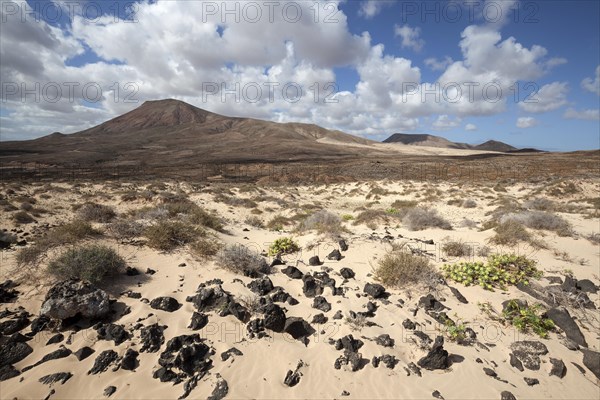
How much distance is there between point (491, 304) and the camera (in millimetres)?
5809

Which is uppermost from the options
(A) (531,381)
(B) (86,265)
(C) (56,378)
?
(B) (86,265)

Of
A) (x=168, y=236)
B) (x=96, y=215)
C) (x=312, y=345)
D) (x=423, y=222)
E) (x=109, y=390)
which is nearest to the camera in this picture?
(x=109, y=390)

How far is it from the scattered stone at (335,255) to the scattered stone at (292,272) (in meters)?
1.24

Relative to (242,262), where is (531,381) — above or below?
below

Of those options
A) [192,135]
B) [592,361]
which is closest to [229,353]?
[592,361]

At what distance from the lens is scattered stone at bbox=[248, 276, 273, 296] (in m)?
5.81

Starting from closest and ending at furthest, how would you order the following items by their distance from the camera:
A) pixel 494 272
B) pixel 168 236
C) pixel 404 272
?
pixel 404 272, pixel 494 272, pixel 168 236

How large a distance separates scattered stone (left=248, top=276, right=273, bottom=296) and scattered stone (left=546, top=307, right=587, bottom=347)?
5.37 m

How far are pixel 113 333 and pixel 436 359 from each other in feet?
15.8

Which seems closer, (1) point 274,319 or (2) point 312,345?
(2) point 312,345

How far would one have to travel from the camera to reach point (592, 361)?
14.7 ft

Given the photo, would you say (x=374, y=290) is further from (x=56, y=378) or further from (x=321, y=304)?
(x=56, y=378)

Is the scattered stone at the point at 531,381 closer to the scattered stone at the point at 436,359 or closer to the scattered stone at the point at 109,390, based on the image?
the scattered stone at the point at 436,359

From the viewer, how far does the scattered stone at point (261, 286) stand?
19.1 feet
